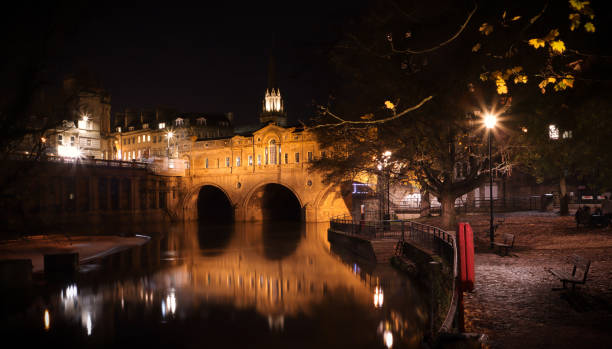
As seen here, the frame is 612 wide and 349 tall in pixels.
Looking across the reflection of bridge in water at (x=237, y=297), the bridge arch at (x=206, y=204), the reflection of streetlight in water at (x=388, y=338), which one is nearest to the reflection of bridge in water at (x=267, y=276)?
the reflection of bridge in water at (x=237, y=297)

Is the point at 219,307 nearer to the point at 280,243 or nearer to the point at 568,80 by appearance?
the point at 568,80

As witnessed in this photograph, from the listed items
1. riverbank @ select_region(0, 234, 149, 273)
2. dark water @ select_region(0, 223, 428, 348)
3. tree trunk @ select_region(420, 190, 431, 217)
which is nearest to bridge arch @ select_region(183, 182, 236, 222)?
riverbank @ select_region(0, 234, 149, 273)

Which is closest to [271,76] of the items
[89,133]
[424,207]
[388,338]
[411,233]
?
[89,133]

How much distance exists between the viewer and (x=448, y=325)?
6.52 m

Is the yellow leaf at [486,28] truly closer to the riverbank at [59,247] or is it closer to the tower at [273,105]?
the riverbank at [59,247]

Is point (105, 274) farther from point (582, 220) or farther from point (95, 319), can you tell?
point (582, 220)

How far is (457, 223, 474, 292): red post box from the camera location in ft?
28.8

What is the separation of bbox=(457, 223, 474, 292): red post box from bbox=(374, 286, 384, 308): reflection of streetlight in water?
4376 mm

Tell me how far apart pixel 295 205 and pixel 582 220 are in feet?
134

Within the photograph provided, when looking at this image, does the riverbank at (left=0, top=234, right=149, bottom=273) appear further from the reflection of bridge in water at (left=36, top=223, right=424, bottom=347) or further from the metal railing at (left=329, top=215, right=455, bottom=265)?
the metal railing at (left=329, top=215, right=455, bottom=265)

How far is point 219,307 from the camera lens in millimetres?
13695

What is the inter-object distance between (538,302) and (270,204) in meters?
48.2

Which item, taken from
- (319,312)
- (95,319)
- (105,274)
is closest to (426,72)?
(319,312)

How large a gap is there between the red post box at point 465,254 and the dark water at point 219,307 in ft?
6.02
